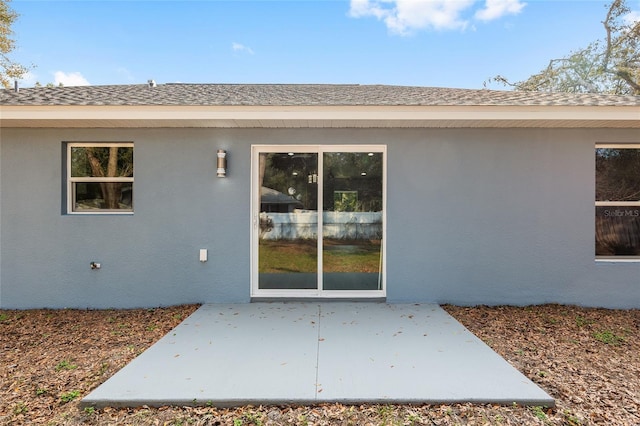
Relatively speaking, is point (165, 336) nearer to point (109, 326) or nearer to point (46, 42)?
point (109, 326)

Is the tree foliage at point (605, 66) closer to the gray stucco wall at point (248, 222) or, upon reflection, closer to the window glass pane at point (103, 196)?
the gray stucco wall at point (248, 222)

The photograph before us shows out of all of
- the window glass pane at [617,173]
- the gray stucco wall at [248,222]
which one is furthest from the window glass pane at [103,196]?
the window glass pane at [617,173]

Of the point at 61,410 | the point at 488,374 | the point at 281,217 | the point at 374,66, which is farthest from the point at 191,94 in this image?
the point at 374,66

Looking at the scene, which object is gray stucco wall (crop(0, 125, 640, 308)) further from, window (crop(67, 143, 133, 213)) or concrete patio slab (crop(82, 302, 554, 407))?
concrete patio slab (crop(82, 302, 554, 407))

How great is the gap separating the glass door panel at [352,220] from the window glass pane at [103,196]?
328 cm

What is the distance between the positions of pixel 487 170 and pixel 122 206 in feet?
19.8

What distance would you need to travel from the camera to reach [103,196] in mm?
5273

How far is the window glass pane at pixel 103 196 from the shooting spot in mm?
5262

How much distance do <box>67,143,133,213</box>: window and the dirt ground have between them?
172 centimetres

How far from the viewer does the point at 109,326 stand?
4473mm

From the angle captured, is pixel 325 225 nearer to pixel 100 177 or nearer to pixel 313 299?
pixel 313 299

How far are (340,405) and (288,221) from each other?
10.3ft

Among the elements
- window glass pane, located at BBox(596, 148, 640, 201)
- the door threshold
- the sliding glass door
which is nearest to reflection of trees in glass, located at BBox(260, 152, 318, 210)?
the sliding glass door

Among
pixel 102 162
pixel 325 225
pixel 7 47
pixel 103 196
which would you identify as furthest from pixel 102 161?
pixel 7 47
